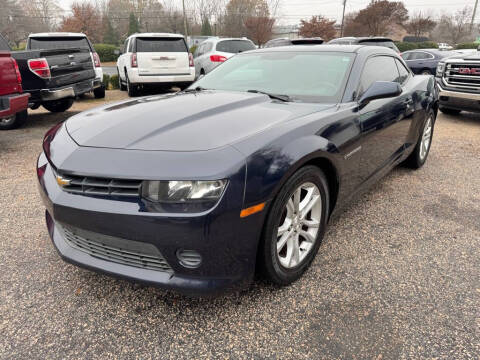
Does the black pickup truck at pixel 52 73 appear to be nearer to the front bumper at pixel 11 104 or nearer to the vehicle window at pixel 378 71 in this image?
the front bumper at pixel 11 104

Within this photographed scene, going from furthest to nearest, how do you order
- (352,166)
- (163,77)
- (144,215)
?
(163,77) → (352,166) → (144,215)

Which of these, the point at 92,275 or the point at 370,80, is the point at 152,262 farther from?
the point at 370,80

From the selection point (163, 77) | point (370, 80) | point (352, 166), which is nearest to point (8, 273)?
point (352, 166)

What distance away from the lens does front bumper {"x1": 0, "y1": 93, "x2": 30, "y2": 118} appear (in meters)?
4.69

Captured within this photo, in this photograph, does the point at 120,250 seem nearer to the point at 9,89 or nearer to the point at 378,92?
the point at 378,92

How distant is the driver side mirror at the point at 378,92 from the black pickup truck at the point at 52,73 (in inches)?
228

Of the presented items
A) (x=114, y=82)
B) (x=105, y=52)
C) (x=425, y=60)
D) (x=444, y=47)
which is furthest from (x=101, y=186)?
(x=444, y=47)

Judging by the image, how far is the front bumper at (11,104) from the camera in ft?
15.4

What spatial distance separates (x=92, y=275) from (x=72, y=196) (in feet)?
2.44

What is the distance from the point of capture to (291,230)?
2.11m

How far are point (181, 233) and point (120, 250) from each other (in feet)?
1.32

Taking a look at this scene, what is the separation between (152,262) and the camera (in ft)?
5.81

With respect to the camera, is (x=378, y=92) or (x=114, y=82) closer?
(x=378, y=92)

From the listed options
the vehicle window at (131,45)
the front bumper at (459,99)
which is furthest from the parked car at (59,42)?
the front bumper at (459,99)
